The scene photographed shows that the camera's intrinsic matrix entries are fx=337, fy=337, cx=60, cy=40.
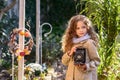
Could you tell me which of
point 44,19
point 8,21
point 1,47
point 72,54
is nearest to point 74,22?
point 72,54

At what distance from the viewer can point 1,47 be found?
18.4 ft

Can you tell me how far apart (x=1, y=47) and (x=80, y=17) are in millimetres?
3036

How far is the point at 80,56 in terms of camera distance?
266cm

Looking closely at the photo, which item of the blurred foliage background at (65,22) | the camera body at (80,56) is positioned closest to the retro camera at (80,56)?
the camera body at (80,56)

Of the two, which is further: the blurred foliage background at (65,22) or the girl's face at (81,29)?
the blurred foliage background at (65,22)

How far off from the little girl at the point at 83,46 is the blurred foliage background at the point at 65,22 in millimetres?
1001

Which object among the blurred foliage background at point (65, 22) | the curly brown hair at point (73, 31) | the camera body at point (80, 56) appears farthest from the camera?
the blurred foliage background at point (65, 22)

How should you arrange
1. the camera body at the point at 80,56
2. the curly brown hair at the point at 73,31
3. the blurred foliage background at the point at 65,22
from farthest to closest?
the blurred foliage background at the point at 65,22
the curly brown hair at the point at 73,31
the camera body at the point at 80,56

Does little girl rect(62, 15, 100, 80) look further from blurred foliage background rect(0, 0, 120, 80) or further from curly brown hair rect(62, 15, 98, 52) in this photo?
blurred foliage background rect(0, 0, 120, 80)

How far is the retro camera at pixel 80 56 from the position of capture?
266cm

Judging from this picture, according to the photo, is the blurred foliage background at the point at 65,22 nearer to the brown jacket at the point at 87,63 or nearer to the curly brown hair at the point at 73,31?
the curly brown hair at the point at 73,31

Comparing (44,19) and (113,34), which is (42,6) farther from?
(113,34)

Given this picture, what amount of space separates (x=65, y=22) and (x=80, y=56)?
529 cm

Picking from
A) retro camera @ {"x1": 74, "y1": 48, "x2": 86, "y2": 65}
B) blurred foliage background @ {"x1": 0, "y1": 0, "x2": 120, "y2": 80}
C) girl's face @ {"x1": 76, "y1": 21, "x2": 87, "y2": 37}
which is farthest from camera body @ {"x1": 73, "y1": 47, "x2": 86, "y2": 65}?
blurred foliage background @ {"x1": 0, "y1": 0, "x2": 120, "y2": 80}
